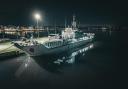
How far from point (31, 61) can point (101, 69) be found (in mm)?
20013

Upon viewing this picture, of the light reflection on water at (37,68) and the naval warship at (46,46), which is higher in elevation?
the naval warship at (46,46)

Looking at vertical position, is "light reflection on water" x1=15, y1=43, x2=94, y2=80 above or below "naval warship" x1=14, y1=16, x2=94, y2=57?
below

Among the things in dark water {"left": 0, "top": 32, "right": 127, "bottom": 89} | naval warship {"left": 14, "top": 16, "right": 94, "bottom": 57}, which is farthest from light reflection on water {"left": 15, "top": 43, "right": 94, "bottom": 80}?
naval warship {"left": 14, "top": 16, "right": 94, "bottom": 57}

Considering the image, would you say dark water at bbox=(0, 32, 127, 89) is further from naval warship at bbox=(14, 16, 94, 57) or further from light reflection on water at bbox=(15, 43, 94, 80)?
naval warship at bbox=(14, 16, 94, 57)

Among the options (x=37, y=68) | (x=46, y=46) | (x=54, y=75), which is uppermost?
(x=46, y=46)

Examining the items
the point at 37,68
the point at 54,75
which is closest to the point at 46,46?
the point at 37,68

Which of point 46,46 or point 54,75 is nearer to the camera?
point 54,75

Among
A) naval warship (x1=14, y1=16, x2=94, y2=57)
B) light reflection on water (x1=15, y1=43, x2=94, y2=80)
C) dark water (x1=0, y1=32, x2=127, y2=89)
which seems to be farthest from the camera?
naval warship (x1=14, y1=16, x2=94, y2=57)

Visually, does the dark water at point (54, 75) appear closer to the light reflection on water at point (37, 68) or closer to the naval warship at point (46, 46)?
the light reflection on water at point (37, 68)

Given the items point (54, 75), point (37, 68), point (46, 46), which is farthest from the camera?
point (46, 46)

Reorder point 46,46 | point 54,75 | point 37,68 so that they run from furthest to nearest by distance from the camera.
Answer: point 46,46 < point 37,68 < point 54,75

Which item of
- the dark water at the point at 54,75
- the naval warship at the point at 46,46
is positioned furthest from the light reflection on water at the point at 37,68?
the naval warship at the point at 46,46

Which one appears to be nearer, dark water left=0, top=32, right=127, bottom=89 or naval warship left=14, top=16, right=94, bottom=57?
dark water left=0, top=32, right=127, bottom=89

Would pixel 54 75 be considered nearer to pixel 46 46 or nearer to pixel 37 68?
pixel 37 68
